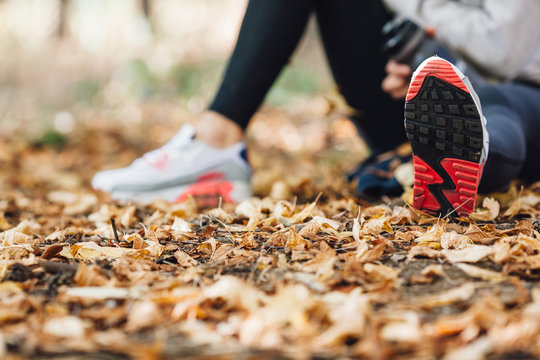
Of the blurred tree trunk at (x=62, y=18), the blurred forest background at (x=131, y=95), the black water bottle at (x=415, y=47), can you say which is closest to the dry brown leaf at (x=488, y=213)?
the black water bottle at (x=415, y=47)

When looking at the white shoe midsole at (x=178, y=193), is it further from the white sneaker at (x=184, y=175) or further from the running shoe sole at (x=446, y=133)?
the running shoe sole at (x=446, y=133)

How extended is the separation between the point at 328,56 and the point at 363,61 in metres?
0.18

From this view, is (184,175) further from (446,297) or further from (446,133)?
(446,297)

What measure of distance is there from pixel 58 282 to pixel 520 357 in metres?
0.72

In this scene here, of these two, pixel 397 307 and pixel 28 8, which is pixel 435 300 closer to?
pixel 397 307

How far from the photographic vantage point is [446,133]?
97 centimetres

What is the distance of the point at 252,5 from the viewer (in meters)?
1.50

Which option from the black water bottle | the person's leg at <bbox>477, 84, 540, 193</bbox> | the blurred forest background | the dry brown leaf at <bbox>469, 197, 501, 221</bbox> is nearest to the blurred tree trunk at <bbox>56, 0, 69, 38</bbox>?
the blurred forest background

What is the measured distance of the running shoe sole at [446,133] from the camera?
3.09ft

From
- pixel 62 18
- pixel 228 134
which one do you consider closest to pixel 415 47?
pixel 228 134

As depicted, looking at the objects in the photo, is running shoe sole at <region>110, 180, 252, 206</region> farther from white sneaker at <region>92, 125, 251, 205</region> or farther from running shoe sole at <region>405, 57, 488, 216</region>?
running shoe sole at <region>405, 57, 488, 216</region>

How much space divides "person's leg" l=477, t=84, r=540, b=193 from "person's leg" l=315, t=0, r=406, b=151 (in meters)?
0.51

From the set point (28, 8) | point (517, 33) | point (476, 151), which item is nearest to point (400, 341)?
point (476, 151)

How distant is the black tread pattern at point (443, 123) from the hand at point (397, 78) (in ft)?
1.80
